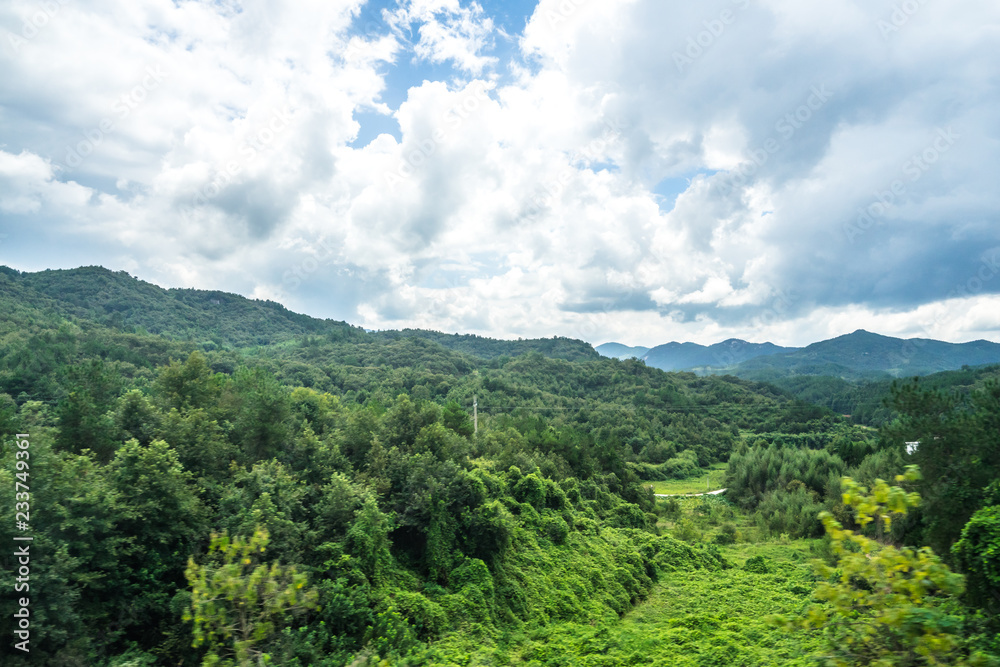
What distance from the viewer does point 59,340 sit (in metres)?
84.8

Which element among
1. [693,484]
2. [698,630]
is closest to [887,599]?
[698,630]

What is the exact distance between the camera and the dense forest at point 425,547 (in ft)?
26.1

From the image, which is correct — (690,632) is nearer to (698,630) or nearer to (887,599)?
(698,630)

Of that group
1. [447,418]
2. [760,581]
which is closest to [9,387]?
[447,418]

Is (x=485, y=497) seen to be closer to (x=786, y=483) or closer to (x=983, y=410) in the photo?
(x=983, y=410)

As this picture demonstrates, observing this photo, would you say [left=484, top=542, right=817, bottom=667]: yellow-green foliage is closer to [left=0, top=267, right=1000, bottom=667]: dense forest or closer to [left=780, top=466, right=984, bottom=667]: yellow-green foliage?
[left=0, top=267, right=1000, bottom=667]: dense forest

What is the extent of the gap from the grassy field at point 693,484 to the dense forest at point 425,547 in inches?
847

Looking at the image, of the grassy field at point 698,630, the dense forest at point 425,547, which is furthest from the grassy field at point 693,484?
the grassy field at point 698,630

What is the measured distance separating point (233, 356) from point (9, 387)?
6531 centimetres

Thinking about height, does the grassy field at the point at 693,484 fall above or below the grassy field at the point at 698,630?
below

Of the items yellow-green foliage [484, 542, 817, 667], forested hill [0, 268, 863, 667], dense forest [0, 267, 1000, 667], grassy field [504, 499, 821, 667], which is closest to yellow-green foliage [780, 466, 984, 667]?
dense forest [0, 267, 1000, 667]

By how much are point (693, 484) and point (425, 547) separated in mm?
65212

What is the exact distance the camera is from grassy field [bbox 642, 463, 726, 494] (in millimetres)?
70875

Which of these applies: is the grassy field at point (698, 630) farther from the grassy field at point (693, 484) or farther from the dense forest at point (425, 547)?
the grassy field at point (693, 484)
